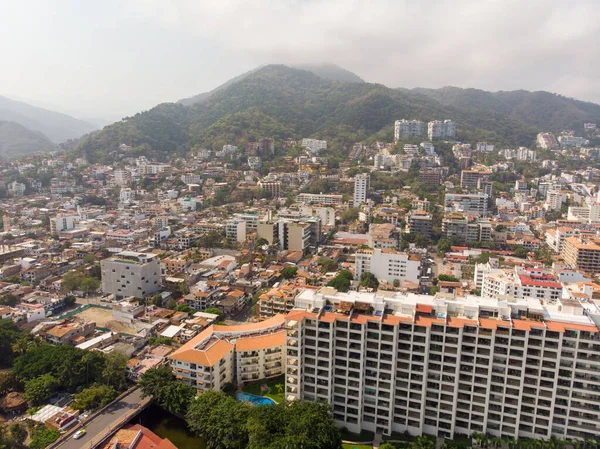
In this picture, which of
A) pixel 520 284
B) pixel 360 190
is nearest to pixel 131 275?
pixel 520 284

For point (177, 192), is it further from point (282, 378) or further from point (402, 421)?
point (402, 421)

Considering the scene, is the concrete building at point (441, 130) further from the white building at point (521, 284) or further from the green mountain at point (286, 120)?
the white building at point (521, 284)

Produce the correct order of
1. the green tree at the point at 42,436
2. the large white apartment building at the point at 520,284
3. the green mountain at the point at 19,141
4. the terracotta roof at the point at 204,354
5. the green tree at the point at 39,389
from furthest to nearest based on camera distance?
the green mountain at the point at 19,141 → the large white apartment building at the point at 520,284 → the terracotta roof at the point at 204,354 → the green tree at the point at 39,389 → the green tree at the point at 42,436

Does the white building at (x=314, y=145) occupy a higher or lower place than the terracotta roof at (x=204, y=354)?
higher

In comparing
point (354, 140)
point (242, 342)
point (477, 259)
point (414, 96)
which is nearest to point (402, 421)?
point (242, 342)

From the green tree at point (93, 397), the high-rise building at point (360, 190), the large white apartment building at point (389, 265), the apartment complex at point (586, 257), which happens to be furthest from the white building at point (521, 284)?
the high-rise building at point (360, 190)

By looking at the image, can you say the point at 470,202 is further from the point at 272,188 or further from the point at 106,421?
the point at 106,421

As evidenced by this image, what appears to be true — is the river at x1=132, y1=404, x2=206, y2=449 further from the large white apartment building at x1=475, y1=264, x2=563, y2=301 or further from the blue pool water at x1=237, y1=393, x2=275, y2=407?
the large white apartment building at x1=475, y1=264, x2=563, y2=301
